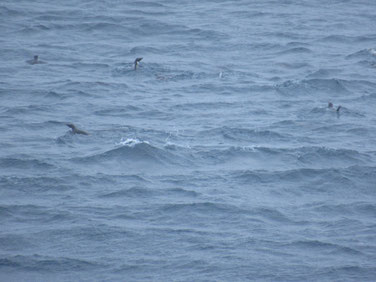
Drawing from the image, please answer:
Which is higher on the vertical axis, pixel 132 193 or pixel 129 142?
pixel 129 142

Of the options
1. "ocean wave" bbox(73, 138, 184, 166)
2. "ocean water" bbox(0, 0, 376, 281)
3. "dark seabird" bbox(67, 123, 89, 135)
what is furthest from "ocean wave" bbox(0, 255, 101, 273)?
"dark seabird" bbox(67, 123, 89, 135)

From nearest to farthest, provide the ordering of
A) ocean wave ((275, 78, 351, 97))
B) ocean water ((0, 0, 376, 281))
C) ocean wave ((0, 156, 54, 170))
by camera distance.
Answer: ocean water ((0, 0, 376, 281)), ocean wave ((0, 156, 54, 170)), ocean wave ((275, 78, 351, 97))

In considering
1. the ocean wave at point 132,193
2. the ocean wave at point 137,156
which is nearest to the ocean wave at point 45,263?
the ocean wave at point 132,193

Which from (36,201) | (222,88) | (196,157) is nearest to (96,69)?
(222,88)

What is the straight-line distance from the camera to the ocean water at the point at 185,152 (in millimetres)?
15250

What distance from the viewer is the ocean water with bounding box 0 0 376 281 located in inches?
600

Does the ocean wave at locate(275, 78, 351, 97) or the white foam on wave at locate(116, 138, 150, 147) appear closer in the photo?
the white foam on wave at locate(116, 138, 150, 147)

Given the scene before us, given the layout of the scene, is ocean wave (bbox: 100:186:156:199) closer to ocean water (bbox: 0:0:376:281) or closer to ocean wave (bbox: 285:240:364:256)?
ocean water (bbox: 0:0:376:281)

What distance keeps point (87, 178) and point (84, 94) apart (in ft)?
25.3

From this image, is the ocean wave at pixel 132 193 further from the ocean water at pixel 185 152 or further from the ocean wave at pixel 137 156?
the ocean wave at pixel 137 156

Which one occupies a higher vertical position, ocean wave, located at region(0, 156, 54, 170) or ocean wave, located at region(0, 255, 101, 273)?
ocean wave, located at region(0, 156, 54, 170)

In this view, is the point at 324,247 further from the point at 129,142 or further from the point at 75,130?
the point at 75,130

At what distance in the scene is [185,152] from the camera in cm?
2092

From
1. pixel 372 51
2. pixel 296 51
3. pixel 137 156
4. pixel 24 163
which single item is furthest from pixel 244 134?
pixel 372 51
